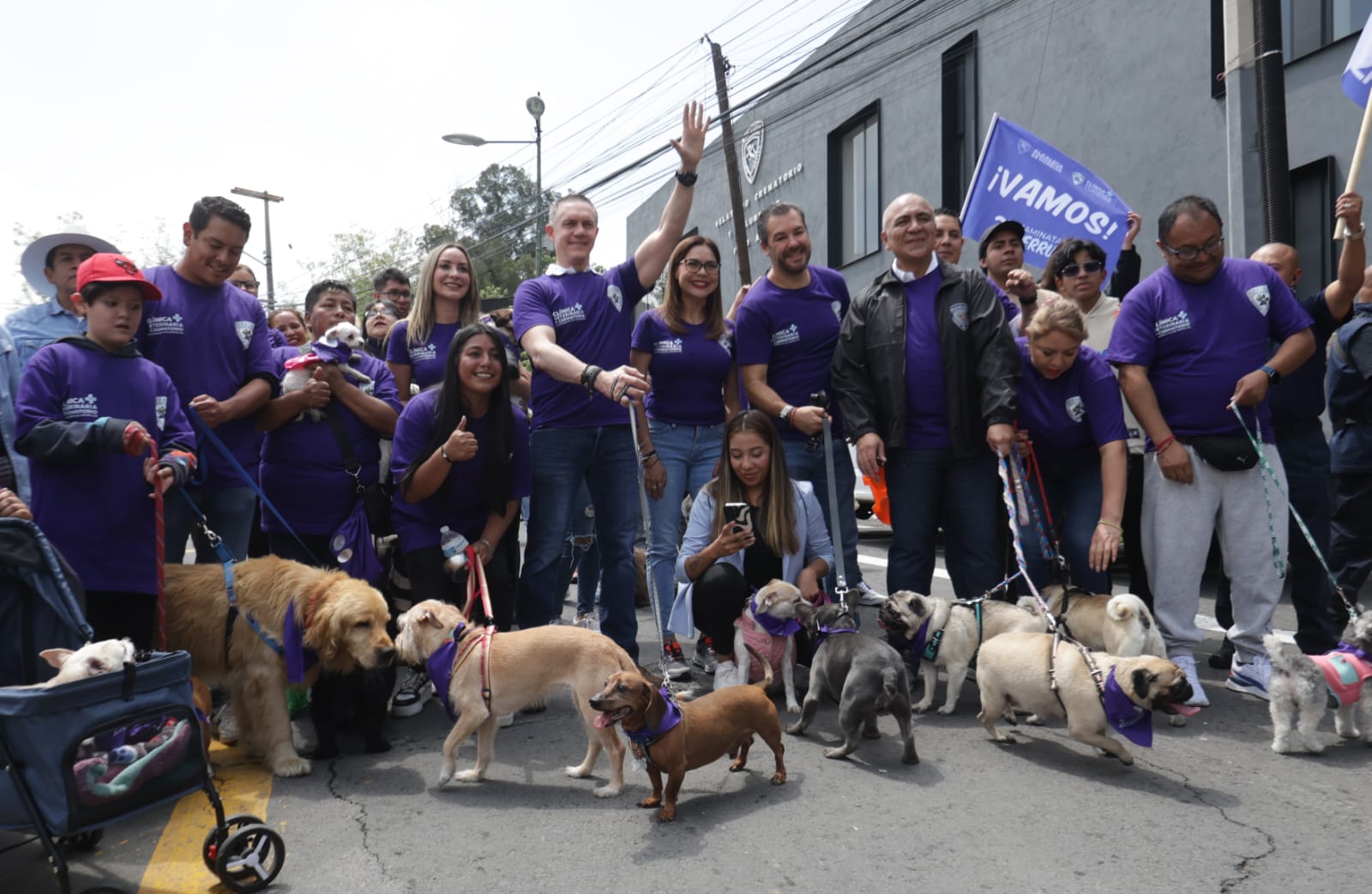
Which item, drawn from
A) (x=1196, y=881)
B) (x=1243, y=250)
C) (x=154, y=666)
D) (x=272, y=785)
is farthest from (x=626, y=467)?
(x=1243, y=250)

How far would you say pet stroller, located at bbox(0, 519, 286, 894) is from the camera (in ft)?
8.57

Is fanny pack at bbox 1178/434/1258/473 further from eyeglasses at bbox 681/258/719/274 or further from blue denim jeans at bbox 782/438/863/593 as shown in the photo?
eyeglasses at bbox 681/258/719/274

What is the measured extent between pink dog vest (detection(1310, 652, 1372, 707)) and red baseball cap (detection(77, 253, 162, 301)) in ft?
16.8

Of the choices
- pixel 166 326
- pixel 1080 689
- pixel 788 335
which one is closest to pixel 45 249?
pixel 166 326

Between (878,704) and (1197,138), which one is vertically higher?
(1197,138)

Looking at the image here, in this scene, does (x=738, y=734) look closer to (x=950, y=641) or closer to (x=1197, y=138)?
(x=950, y=641)

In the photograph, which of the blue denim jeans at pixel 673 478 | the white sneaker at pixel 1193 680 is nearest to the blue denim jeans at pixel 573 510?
the blue denim jeans at pixel 673 478

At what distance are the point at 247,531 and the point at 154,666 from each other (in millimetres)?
2289

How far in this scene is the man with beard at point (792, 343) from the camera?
215 inches

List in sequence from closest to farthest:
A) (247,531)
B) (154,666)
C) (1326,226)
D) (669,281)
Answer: (154,666) < (247,531) < (669,281) < (1326,226)

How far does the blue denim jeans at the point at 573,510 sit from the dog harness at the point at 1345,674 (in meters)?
3.19

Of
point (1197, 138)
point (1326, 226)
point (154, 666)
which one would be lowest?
point (154, 666)

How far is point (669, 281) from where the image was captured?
5.67 m

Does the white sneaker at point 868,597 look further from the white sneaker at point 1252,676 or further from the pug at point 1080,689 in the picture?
the pug at point 1080,689
